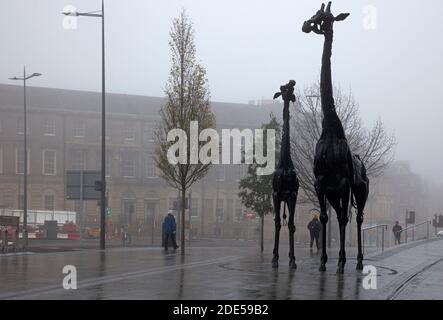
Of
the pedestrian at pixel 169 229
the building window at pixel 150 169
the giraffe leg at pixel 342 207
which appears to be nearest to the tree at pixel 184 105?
the pedestrian at pixel 169 229

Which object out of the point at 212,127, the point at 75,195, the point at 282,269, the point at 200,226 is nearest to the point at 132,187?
the point at 200,226

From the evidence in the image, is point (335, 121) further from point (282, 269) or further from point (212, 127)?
point (212, 127)

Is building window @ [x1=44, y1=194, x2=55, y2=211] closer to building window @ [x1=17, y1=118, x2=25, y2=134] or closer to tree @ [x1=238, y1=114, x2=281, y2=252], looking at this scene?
building window @ [x1=17, y1=118, x2=25, y2=134]

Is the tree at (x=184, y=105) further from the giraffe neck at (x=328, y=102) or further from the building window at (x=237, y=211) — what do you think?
the building window at (x=237, y=211)

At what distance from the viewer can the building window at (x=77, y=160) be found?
84062 mm

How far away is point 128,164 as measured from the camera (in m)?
86.8

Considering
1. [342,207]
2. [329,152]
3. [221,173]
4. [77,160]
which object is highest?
[329,152]

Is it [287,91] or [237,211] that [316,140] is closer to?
[287,91]

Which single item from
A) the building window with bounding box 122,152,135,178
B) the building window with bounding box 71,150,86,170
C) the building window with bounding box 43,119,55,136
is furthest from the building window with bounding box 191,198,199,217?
the building window with bounding box 43,119,55,136

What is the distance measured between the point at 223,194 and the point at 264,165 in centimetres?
5603

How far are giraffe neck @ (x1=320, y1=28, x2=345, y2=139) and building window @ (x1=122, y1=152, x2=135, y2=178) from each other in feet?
228

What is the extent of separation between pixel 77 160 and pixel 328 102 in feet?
226

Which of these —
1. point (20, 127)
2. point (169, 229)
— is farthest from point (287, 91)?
point (20, 127)

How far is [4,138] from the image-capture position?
81.1 meters
